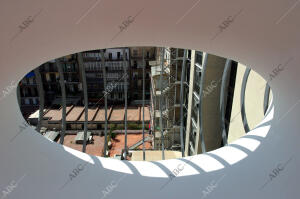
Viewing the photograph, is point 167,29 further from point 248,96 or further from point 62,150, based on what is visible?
point 248,96

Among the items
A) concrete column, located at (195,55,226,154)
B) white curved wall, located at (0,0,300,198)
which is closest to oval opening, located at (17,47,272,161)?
concrete column, located at (195,55,226,154)

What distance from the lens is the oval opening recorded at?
191cm

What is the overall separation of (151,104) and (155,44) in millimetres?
6056

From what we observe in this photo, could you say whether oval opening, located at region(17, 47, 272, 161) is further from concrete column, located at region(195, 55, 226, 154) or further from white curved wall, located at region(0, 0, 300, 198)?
white curved wall, located at region(0, 0, 300, 198)

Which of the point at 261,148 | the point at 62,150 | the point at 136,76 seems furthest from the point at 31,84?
the point at 261,148

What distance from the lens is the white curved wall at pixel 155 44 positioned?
112cm

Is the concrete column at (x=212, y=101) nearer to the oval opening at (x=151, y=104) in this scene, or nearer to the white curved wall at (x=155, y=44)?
the oval opening at (x=151, y=104)

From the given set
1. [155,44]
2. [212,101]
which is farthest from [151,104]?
[155,44]

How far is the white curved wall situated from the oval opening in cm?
18

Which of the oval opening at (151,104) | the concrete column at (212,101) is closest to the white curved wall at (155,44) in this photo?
the oval opening at (151,104)

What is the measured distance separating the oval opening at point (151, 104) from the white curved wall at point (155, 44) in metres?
0.18

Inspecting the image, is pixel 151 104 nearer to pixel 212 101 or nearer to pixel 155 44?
pixel 212 101

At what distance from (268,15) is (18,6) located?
1.28 meters

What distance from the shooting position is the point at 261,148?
5.58ft
